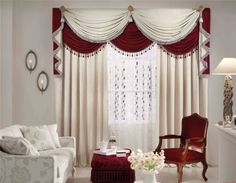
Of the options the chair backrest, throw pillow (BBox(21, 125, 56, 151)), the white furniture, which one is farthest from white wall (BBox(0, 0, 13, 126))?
the white furniture

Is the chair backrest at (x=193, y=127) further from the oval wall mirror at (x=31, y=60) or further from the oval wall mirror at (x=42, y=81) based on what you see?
the oval wall mirror at (x=31, y=60)

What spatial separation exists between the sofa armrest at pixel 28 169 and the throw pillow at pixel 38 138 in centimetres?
117

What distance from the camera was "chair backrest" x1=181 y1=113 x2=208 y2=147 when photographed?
5.91m

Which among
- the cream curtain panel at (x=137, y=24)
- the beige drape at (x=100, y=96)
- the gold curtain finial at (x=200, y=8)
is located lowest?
the beige drape at (x=100, y=96)

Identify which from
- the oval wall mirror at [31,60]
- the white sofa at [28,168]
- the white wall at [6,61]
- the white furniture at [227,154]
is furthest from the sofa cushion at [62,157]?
the white furniture at [227,154]

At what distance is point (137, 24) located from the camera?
6488mm

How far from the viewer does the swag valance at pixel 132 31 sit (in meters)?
6.50

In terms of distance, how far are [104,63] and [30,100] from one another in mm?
1429

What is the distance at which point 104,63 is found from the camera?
6629 mm

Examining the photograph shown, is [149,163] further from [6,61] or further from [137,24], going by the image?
[6,61]

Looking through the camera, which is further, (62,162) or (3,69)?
(3,69)

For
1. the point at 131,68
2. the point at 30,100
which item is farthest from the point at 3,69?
the point at 131,68

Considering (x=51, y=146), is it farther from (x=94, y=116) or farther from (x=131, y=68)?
(x=131, y=68)

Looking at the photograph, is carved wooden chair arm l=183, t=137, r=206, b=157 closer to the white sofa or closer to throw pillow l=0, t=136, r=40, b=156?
the white sofa
